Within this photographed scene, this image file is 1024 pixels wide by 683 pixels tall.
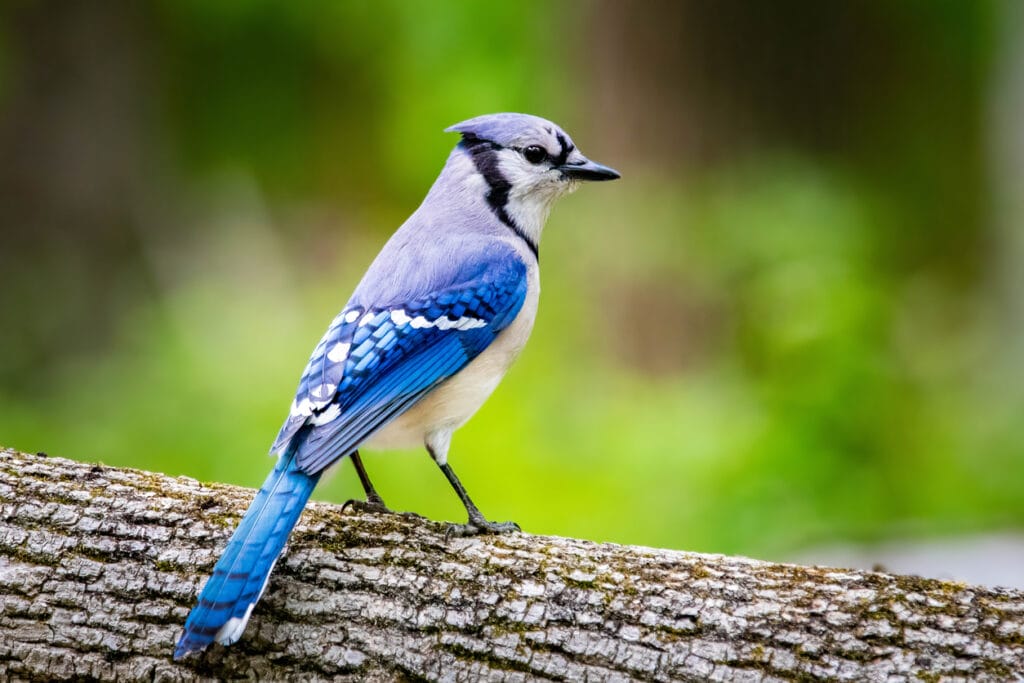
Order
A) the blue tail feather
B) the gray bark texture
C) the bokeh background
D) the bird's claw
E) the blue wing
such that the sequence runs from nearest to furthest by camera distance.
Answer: the blue tail feather, the gray bark texture, the blue wing, the bird's claw, the bokeh background

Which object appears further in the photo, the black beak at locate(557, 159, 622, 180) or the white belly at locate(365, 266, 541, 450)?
the black beak at locate(557, 159, 622, 180)

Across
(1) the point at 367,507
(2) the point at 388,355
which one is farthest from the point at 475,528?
(2) the point at 388,355

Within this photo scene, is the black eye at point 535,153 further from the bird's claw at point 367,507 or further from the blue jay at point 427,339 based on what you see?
the bird's claw at point 367,507

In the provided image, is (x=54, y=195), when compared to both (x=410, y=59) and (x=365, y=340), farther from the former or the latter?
(x=365, y=340)

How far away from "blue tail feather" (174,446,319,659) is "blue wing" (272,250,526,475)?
0.08 m

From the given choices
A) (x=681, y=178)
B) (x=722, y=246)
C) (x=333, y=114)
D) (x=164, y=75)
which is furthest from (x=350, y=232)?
(x=722, y=246)

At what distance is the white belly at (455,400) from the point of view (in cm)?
237

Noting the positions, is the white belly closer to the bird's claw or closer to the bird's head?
the bird's claw

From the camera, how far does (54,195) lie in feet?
23.1

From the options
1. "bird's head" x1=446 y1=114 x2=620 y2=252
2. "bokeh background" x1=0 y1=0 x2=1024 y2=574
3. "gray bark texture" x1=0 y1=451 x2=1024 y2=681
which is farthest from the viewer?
"bokeh background" x1=0 y1=0 x2=1024 y2=574

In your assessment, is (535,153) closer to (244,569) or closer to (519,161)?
(519,161)

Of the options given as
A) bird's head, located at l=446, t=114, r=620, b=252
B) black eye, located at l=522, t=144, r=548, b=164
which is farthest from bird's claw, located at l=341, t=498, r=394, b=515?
black eye, located at l=522, t=144, r=548, b=164

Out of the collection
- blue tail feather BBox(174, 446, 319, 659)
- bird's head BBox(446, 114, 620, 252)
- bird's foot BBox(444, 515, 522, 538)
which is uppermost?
bird's head BBox(446, 114, 620, 252)

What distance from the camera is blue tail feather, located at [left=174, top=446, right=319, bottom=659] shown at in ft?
5.94
